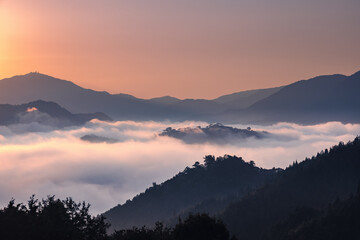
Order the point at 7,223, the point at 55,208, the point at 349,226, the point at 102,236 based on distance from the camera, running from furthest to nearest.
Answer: the point at 349,226
the point at 55,208
the point at 102,236
the point at 7,223

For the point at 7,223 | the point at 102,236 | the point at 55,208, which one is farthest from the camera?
the point at 55,208

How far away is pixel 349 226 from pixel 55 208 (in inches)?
4980

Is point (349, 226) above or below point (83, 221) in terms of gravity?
below

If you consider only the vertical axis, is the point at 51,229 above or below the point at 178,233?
above

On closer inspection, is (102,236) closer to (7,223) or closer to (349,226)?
(7,223)

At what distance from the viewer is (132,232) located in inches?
3177

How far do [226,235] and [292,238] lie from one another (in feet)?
412

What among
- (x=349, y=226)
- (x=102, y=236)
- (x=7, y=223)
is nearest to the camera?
(x=7, y=223)

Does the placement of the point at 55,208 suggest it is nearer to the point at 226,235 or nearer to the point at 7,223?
the point at 7,223

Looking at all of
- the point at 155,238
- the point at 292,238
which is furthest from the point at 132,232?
the point at 292,238

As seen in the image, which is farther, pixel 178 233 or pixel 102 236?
pixel 102 236

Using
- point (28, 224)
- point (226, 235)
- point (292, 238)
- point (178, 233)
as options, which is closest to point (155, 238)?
point (178, 233)

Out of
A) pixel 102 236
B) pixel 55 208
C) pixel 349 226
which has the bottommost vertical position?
pixel 349 226

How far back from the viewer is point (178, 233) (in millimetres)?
80625
